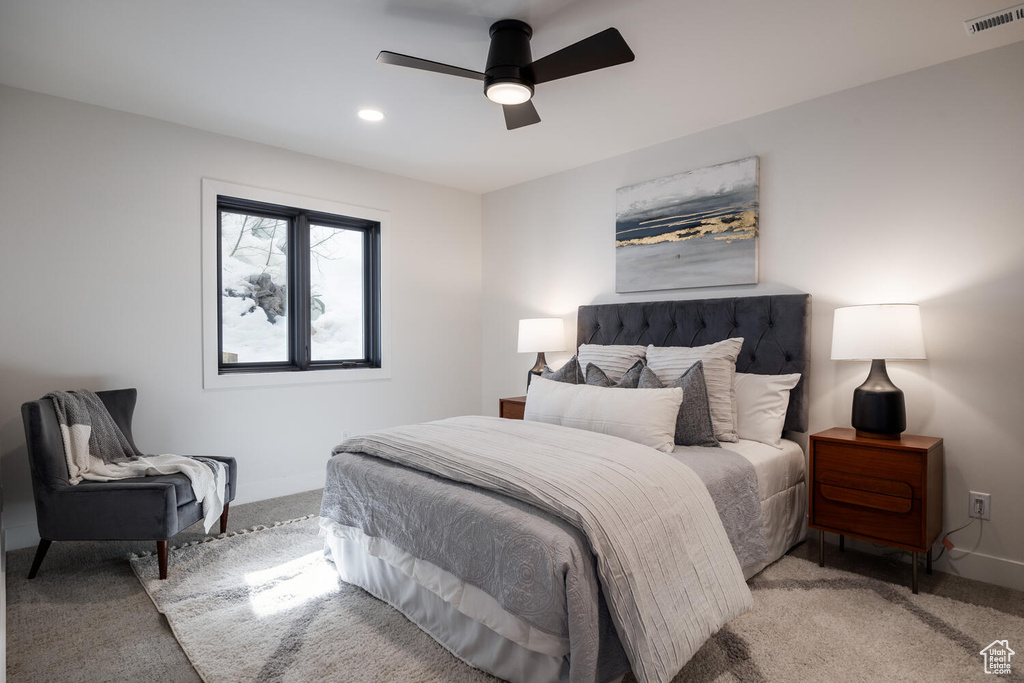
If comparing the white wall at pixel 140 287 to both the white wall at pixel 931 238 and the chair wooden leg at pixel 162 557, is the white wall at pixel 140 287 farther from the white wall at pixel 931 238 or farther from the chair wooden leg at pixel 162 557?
the white wall at pixel 931 238

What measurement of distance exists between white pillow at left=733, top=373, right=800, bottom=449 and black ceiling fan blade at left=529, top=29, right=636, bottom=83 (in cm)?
181

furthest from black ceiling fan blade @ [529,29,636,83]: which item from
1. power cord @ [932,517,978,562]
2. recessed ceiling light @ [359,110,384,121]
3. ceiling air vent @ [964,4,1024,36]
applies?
power cord @ [932,517,978,562]

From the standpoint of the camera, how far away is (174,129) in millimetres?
3457

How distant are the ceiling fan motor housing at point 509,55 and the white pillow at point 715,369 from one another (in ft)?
5.33

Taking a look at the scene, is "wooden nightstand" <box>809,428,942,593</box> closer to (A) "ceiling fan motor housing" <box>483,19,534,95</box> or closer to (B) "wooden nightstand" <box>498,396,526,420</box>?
(B) "wooden nightstand" <box>498,396,526,420</box>

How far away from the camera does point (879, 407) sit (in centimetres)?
262

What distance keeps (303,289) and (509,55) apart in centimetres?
248

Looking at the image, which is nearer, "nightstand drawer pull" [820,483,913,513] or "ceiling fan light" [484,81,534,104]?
"ceiling fan light" [484,81,534,104]

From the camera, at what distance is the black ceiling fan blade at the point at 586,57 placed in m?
2.12

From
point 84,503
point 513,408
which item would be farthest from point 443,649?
point 513,408

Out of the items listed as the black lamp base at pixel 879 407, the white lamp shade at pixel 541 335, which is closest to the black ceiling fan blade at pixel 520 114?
the white lamp shade at pixel 541 335

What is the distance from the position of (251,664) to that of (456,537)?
32.8 inches

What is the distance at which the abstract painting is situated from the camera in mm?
3359

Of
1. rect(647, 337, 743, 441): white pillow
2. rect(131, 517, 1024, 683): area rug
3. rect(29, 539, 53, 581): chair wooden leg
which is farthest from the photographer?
rect(647, 337, 743, 441): white pillow
